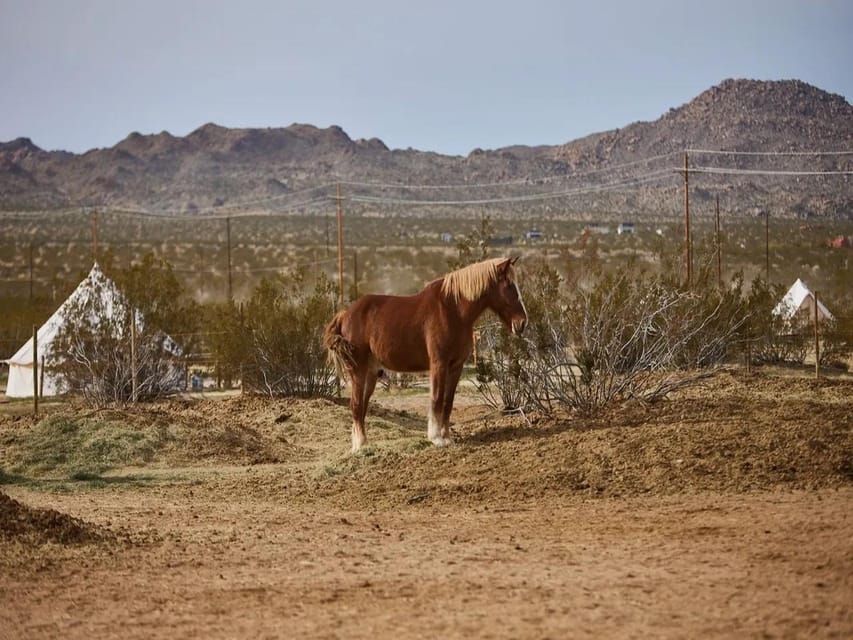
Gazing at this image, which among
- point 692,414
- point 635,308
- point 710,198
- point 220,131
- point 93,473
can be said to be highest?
point 220,131

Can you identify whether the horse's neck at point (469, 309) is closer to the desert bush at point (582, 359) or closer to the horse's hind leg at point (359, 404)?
the desert bush at point (582, 359)

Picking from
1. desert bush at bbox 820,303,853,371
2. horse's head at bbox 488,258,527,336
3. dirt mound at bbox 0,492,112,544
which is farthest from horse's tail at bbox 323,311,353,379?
desert bush at bbox 820,303,853,371

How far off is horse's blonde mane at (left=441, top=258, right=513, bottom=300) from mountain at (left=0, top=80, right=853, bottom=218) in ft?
125

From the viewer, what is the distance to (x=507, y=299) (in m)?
13.7

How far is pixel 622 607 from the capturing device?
6.43 metres

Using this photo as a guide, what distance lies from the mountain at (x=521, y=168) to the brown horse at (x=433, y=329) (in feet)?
125

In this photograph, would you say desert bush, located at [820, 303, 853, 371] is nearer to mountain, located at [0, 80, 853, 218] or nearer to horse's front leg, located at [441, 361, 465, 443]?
horse's front leg, located at [441, 361, 465, 443]

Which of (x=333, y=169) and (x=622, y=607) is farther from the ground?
(x=333, y=169)

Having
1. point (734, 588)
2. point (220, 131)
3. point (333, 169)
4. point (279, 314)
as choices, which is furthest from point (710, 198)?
point (220, 131)

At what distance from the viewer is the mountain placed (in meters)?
91.8

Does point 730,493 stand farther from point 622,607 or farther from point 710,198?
point 710,198

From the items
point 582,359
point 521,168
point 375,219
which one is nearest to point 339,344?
point 582,359

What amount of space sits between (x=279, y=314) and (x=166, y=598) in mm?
15551

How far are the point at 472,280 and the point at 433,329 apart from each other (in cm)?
75
